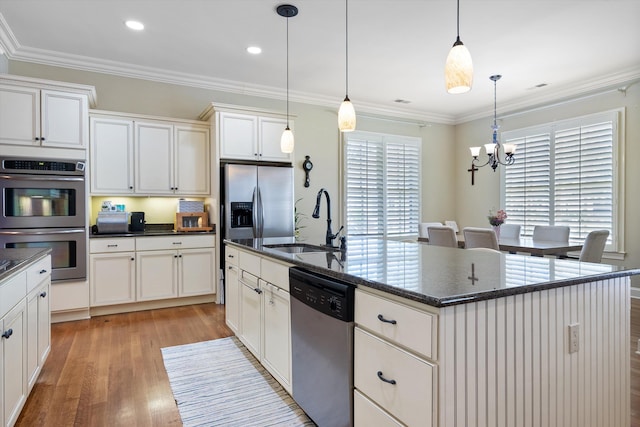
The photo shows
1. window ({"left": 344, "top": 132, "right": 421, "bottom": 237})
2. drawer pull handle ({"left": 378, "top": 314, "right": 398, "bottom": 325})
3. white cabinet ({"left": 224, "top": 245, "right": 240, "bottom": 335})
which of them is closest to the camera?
drawer pull handle ({"left": 378, "top": 314, "right": 398, "bottom": 325})

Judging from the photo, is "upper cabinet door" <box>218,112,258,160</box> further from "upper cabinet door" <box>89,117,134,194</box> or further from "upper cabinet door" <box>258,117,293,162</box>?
"upper cabinet door" <box>89,117,134,194</box>

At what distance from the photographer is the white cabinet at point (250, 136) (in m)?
4.45

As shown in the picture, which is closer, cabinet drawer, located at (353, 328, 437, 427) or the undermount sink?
cabinet drawer, located at (353, 328, 437, 427)

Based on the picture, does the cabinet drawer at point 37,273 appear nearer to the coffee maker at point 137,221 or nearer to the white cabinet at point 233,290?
the white cabinet at point 233,290

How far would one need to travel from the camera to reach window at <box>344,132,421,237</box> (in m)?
5.95

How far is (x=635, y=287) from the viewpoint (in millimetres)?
4578

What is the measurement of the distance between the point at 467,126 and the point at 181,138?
16.2ft

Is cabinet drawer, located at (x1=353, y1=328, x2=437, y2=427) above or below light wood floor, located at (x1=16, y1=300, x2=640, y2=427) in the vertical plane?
above

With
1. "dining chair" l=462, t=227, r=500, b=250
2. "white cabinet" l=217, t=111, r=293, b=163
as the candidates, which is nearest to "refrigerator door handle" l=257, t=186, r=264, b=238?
"white cabinet" l=217, t=111, r=293, b=163

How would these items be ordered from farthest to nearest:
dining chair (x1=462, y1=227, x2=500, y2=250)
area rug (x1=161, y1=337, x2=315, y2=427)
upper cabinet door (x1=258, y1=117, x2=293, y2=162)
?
1. upper cabinet door (x1=258, y1=117, x2=293, y2=162)
2. dining chair (x1=462, y1=227, x2=500, y2=250)
3. area rug (x1=161, y1=337, x2=315, y2=427)

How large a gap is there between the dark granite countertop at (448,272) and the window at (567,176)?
3.68m

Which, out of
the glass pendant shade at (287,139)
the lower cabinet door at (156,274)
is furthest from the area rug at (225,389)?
the glass pendant shade at (287,139)

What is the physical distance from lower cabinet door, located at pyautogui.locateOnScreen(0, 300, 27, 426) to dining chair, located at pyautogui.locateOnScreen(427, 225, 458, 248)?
148 inches

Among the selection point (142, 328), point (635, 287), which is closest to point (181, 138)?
point (142, 328)
